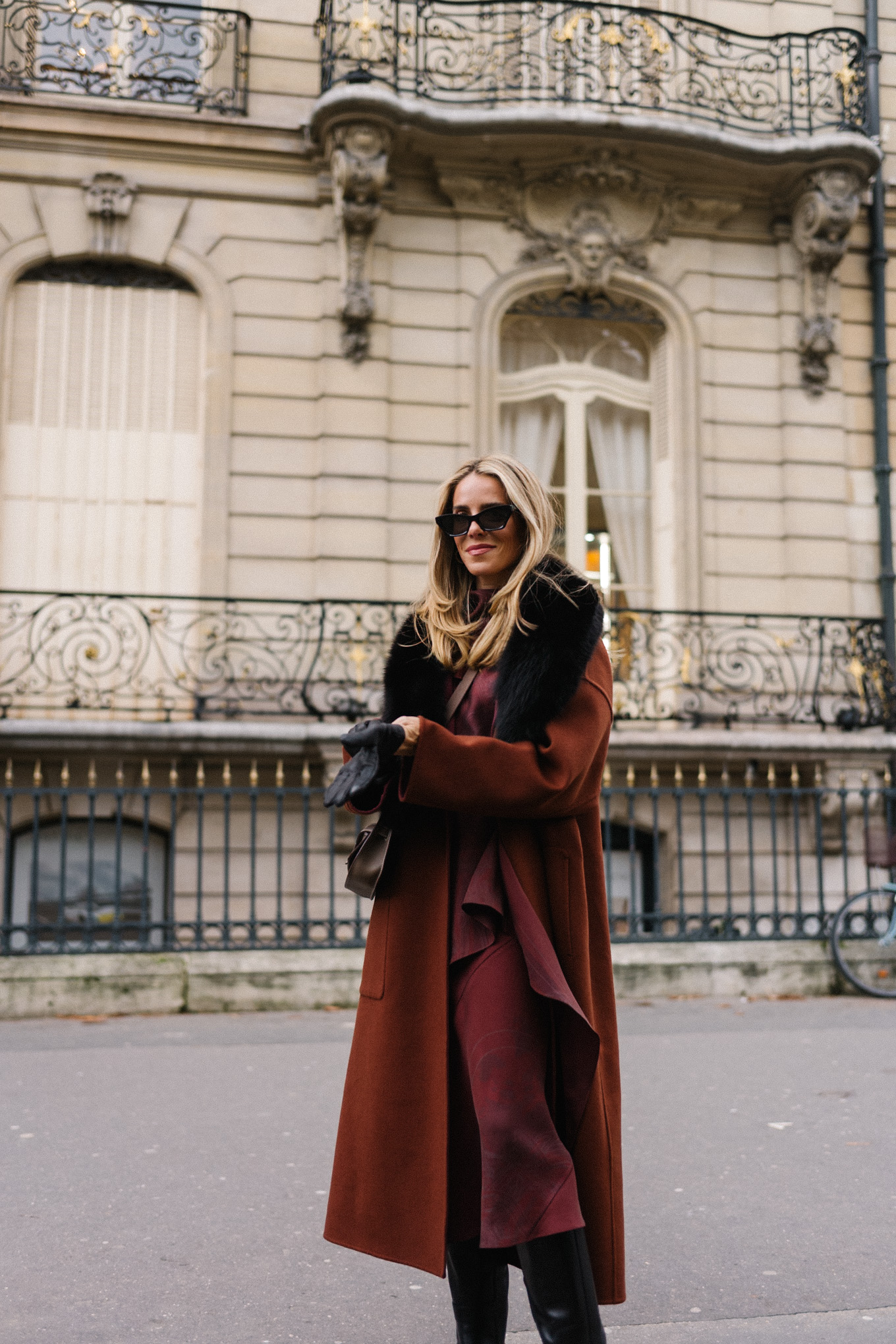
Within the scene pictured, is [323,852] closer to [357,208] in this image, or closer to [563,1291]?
[357,208]

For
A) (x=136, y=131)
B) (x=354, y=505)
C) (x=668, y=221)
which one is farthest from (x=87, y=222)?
(x=668, y=221)

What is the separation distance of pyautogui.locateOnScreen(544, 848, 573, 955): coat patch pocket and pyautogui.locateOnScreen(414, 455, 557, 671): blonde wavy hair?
0.40 meters

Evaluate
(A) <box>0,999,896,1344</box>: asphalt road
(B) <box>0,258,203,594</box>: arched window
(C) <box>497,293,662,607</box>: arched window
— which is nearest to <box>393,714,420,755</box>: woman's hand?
(A) <box>0,999,896,1344</box>: asphalt road

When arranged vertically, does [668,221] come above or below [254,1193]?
above

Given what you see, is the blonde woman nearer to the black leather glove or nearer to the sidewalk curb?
the black leather glove

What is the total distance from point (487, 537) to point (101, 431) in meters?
9.30

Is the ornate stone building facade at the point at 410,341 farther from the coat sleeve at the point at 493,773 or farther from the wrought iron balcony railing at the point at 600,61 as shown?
the coat sleeve at the point at 493,773

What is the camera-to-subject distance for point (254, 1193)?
3.96 m

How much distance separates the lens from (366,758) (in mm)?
2178

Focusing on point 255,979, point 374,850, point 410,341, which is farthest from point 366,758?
point 410,341

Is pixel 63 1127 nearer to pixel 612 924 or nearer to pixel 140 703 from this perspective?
pixel 612 924

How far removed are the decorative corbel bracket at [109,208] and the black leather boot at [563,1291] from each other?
10496mm

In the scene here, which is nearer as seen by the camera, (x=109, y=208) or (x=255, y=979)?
(x=255, y=979)

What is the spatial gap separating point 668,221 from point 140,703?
677cm
